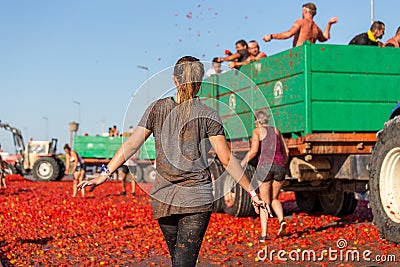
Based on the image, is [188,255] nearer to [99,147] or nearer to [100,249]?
[100,249]

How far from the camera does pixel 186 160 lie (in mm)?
4324

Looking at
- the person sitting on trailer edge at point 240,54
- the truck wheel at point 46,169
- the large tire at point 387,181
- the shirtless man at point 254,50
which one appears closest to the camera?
the large tire at point 387,181

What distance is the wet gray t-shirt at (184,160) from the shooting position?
14.2 feet

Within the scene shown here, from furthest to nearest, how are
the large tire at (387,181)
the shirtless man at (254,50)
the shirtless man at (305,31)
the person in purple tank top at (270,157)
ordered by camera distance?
1. the shirtless man at (254,50)
2. the shirtless man at (305,31)
3. the person in purple tank top at (270,157)
4. the large tire at (387,181)

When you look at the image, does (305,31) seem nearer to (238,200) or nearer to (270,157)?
(270,157)

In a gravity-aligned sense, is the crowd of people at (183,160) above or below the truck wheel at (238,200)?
above

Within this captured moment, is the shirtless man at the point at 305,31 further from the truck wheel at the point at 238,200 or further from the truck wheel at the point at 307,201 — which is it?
the truck wheel at the point at 307,201

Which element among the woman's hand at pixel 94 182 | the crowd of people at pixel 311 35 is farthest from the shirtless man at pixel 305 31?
the woman's hand at pixel 94 182

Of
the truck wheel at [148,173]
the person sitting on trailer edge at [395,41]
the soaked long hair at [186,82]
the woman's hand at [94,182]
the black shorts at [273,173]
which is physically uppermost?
the person sitting on trailer edge at [395,41]

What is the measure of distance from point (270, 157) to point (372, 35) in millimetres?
2693

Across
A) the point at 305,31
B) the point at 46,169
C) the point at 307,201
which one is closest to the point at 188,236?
the point at 305,31

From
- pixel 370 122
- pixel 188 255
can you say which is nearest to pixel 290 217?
pixel 370 122

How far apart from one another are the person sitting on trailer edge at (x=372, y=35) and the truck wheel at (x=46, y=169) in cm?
2432

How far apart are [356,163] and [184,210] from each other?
18.2 ft
